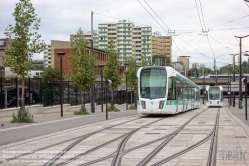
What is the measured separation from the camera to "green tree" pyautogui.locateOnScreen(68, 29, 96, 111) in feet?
109

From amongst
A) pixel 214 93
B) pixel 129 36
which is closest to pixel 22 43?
pixel 214 93

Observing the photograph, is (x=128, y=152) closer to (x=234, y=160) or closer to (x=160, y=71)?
(x=234, y=160)

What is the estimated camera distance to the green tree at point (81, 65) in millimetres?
33344

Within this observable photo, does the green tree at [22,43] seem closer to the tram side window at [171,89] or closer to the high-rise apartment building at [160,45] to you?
the tram side window at [171,89]

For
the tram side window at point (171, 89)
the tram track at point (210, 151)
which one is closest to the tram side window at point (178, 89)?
the tram side window at point (171, 89)

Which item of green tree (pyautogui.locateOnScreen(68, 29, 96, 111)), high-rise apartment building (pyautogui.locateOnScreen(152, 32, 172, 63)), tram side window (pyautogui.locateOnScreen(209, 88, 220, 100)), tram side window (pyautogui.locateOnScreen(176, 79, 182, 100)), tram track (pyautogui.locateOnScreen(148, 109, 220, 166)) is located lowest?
tram track (pyautogui.locateOnScreen(148, 109, 220, 166))

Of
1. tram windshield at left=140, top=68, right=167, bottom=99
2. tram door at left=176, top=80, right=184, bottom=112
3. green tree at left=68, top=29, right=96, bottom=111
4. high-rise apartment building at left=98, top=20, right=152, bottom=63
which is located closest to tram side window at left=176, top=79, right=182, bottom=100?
tram door at left=176, top=80, right=184, bottom=112

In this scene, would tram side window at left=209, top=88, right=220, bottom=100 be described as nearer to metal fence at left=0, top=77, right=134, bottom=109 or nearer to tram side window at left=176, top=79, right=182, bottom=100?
metal fence at left=0, top=77, right=134, bottom=109

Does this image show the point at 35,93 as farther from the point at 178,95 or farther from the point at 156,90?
the point at 178,95

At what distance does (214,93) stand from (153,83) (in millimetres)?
35067

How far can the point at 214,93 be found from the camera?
2422 inches

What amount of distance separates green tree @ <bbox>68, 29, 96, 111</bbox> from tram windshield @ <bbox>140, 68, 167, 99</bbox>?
20.8ft

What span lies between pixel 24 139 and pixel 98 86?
122 feet

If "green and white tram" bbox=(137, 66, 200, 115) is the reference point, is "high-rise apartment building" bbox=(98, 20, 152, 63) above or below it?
above
